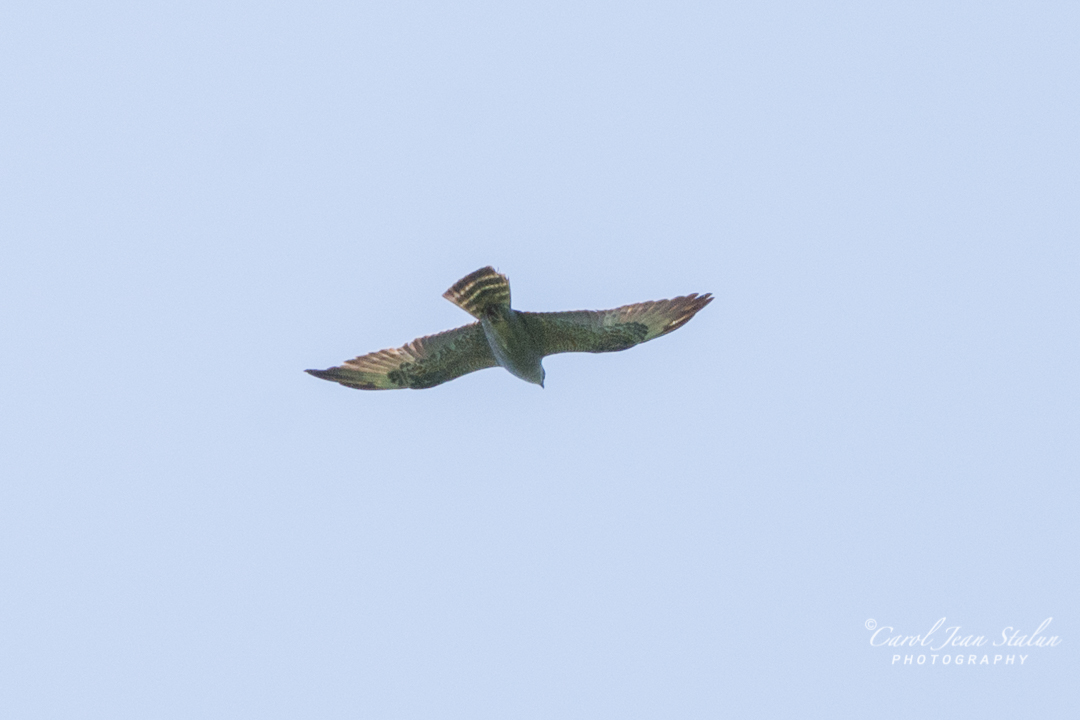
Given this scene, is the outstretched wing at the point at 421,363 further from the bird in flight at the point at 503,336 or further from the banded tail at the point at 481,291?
the banded tail at the point at 481,291

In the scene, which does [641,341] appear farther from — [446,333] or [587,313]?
[446,333]

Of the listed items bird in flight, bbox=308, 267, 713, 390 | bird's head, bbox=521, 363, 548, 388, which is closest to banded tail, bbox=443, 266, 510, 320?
bird in flight, bbox=308, 267, 713, 390

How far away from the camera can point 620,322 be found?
16.0 meters

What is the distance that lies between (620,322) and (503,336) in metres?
1.50

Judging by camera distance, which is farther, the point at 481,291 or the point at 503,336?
the point at 503,336

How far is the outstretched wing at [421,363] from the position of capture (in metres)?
16.4

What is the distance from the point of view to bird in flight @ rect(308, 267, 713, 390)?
50.3 ft

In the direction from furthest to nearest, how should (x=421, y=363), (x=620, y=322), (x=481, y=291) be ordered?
(x=421, y=363) → (x=620, y=322) → (x=481, y=291)

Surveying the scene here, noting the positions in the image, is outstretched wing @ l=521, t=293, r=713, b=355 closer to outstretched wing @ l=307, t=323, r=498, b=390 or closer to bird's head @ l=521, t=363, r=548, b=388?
bird's head @ l=521, t=363, r=548, b=388

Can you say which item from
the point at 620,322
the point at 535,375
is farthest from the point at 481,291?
the point at 620,322

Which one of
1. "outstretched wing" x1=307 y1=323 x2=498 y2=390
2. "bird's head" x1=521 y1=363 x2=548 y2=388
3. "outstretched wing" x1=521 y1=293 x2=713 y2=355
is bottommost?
"bird's head" x1=521 y1=363 x2=548 y2=388

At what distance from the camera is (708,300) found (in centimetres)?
1596

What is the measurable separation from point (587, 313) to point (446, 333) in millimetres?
1852

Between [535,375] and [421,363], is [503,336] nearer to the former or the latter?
[535,375]
